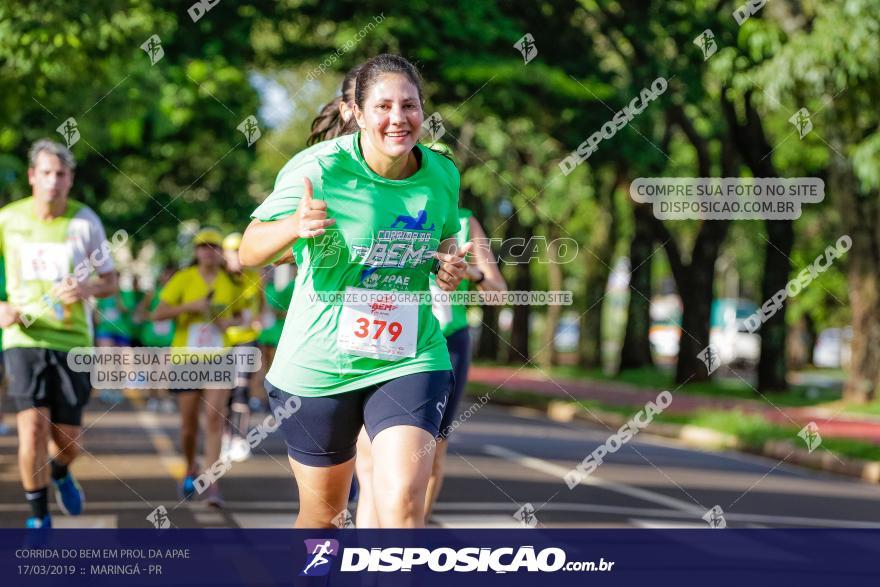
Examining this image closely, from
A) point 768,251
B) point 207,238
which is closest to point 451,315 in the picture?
point 207,238

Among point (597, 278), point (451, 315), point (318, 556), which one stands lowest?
point (318, 556)

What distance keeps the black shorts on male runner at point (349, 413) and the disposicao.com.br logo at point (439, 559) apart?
0.32 meters

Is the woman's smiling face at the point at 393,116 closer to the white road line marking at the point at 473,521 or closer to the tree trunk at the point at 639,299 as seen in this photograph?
the white road line marking at the point at 473,521

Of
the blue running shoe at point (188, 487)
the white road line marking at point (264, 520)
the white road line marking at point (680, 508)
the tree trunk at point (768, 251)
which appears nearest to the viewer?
the white road line marking at point (264, 520)

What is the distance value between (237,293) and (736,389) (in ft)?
61.4

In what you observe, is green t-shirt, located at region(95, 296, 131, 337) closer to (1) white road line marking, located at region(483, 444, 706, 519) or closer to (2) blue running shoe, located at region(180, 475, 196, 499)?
(1) white road line marking, located at region(483, 444, 706, 519)

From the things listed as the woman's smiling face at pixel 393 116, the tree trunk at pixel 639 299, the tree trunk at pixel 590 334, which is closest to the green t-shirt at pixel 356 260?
the woman's smiling face at pixel 393 116

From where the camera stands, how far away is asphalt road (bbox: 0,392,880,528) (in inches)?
385

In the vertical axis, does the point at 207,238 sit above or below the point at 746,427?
below

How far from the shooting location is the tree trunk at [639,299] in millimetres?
30953

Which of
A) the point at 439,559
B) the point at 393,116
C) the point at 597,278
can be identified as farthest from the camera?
the point at 597,278

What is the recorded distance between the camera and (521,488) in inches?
467

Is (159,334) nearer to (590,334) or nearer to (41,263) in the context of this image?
(41,263)

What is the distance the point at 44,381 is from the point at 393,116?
372 cm
